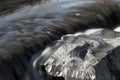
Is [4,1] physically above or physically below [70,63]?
below

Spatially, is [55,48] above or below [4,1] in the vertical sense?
above

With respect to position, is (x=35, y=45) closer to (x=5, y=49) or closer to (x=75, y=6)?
(x=5, y=49)

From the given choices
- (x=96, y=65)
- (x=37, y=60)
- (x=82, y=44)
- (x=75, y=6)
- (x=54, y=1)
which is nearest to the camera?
(x=96, y=65)

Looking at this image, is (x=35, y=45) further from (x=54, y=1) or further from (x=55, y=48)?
(x=54, y=1)

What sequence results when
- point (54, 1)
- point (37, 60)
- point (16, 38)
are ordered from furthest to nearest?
point (54, 1) < point (16, 38) < point (37, 60)

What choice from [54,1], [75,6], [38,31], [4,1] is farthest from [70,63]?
[4,1]

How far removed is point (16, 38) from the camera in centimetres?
704

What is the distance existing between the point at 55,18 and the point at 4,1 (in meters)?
2.49

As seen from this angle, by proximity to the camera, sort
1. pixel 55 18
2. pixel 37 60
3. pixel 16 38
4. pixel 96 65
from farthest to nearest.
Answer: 1. pixel 55 18
2. pixel 16 38
3. pixel 37 60
4. pixel 96 65

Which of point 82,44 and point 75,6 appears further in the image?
point 75,6

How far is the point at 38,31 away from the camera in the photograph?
24.2 feet

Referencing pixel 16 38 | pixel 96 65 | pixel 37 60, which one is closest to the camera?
pixel 96 65

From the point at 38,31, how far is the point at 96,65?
216 cm

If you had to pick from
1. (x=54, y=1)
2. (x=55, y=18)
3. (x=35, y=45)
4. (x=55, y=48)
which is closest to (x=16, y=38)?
(x=35, y=45)
